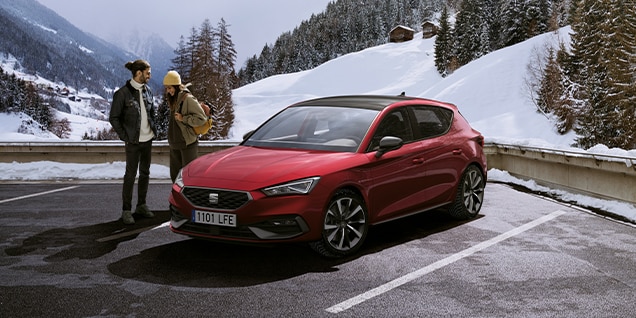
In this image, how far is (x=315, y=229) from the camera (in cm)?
565

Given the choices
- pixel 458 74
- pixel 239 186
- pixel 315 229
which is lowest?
pixel 315 229

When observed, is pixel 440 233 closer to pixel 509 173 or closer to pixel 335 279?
pixel 335 279

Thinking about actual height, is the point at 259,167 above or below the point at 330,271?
above

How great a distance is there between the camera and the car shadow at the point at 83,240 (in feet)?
20.1

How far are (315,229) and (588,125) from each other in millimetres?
42054

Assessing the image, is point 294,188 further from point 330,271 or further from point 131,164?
point 131,164

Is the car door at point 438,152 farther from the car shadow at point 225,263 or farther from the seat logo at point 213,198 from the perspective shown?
the seat logo at point 213,198

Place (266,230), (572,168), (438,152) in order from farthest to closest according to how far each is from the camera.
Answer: (572,168) < (438,152) < (266,230)

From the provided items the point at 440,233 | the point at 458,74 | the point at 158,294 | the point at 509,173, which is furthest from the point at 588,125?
the point at 158,294

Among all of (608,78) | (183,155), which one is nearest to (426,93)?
(608,78)

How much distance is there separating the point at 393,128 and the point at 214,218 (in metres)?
2.44

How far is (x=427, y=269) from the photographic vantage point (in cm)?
561

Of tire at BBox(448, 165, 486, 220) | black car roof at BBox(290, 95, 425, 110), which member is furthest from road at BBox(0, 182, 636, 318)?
black car roof at BBox(290, 95, 425, 110)

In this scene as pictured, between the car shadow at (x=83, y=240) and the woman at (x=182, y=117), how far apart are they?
102 centimetres
